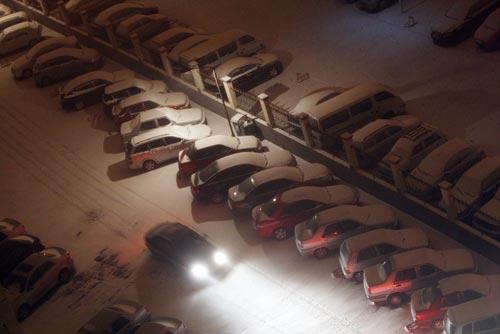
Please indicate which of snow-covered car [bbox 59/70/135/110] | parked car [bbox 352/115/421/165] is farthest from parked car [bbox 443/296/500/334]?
snow-covered car [bbox 59/70/135/110]

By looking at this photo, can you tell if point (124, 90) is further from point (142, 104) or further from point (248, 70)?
point (248, 70)

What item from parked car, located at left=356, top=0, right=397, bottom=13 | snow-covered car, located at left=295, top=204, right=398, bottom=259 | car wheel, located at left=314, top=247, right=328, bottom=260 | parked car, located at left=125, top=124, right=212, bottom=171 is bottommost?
car wheel, located at left=314, top=247, right=328, bottom=260

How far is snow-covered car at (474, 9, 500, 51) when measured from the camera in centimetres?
3198

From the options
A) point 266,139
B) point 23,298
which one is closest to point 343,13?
point 266,139

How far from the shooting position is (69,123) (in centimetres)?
3541

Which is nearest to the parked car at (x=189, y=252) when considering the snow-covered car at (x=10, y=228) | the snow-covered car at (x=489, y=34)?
the snow-covered car at (x=10, y=228)

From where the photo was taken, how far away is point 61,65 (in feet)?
126

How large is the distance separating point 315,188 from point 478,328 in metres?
7.52

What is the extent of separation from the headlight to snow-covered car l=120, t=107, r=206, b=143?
24.7 ft

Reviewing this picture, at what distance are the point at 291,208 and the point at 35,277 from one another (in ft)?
26.9

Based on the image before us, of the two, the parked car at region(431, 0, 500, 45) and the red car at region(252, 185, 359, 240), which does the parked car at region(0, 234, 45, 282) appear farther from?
the parked car at region(431, 0, 500, 45)

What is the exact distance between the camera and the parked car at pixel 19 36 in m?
42.8

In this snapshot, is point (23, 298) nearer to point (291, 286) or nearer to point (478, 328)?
point (291, 286)

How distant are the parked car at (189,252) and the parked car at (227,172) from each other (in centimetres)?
210
